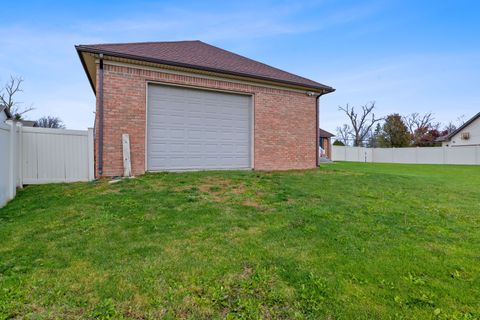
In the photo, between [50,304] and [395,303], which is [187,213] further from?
[395,303]

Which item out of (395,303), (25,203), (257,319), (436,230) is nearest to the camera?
(257,319)

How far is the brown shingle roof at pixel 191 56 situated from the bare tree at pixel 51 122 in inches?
1430

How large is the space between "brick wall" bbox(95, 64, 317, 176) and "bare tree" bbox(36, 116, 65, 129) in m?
37.9

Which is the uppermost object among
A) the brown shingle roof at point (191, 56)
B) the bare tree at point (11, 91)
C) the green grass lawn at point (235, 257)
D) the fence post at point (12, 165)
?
the bare tree at point (11, 91)

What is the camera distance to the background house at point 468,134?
84.4 ft

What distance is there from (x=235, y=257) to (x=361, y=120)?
151ft

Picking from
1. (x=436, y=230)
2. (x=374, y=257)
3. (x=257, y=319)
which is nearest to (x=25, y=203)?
(x=257, y=319)

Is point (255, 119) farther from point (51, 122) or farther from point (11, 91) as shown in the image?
point (51, 122)

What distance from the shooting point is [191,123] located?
8867 mm

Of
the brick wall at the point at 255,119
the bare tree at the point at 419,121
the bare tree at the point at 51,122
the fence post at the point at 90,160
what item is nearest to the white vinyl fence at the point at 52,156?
the fence post at the point at 90,160

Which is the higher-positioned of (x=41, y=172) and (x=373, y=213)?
(x=41, y=172)

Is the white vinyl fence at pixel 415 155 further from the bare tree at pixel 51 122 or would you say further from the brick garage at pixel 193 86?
the bare tree at pixel 51 122

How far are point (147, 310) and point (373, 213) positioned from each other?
4.00 meters

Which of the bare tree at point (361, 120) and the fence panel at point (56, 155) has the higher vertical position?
the bare tree at point (361, 120)
